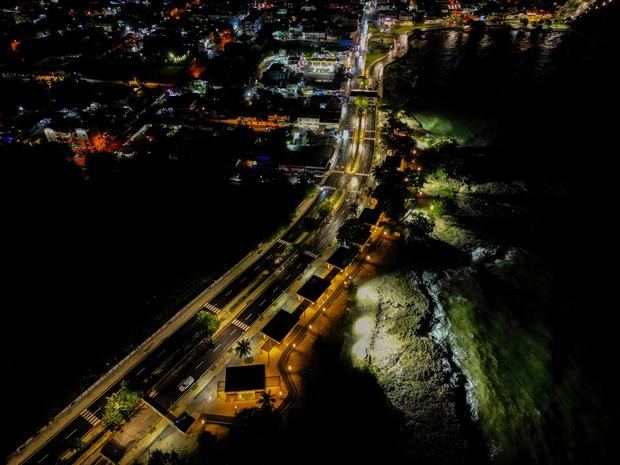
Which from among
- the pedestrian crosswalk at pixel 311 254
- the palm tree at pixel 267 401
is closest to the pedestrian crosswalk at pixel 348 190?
Result: the pedestrian crosswalk at pixel 311 254

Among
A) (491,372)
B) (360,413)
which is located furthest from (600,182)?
(360,413)

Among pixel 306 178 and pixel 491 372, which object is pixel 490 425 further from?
pixel 306 178

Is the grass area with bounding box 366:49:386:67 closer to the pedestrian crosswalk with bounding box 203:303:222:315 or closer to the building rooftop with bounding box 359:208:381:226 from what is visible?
the building rooftop with bounding box 359:208:381:226

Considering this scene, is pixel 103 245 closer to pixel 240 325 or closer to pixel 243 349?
pixel 240 325

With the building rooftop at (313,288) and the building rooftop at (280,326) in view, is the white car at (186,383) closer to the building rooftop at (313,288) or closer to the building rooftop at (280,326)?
the building rooftop at (280,326)

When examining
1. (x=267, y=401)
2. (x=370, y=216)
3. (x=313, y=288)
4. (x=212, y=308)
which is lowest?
(x=212, y=308)

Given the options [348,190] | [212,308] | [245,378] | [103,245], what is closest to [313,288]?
[212,308]
